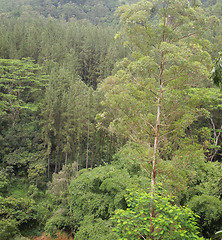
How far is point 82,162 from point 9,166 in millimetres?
6990

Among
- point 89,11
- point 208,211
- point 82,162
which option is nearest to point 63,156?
point 82,162

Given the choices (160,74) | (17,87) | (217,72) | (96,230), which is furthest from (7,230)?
(17,87)

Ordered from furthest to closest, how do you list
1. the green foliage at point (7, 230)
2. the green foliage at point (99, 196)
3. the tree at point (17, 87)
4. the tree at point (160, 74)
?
the tree at point (17, 87) < the green foliage at point (7, 230) < the green foliage at point (99, 196) < the tree at point (160, 74)

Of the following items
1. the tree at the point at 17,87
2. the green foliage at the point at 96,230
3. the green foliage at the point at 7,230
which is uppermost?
the tree at the point at 17,87

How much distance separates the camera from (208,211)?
298 inches

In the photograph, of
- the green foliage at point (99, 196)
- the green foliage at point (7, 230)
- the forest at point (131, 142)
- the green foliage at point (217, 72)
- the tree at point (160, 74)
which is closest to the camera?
the green foliage at point (217, 72)

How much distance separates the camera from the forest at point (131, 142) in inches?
261

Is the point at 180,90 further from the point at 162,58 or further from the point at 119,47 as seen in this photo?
the point at 119,47

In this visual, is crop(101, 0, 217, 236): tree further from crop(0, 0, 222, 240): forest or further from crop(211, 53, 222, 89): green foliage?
crop(211, 53, 222, 89): green foliage

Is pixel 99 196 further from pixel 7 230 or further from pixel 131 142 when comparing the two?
pixel 7 230

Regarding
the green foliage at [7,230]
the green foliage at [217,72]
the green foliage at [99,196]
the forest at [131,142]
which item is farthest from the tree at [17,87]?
the green foliage at [217,72]

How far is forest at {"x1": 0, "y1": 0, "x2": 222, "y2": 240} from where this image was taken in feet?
21.7

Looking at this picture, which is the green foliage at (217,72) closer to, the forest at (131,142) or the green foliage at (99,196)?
the forest at (131,142)

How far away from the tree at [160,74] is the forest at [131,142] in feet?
0.12
